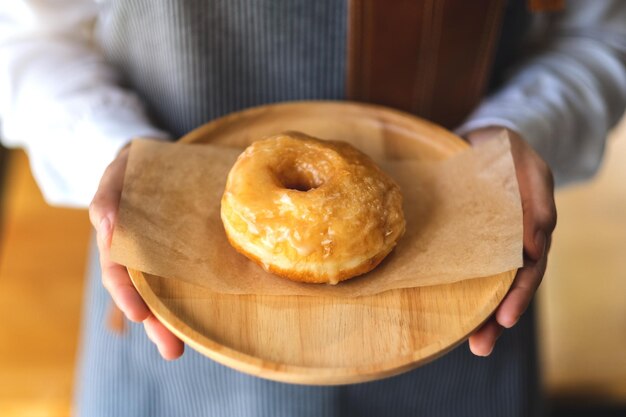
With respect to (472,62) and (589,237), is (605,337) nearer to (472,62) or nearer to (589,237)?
(589,237)

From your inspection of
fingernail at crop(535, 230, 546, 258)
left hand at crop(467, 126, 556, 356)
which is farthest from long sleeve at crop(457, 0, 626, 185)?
fingernail at crop(535, 230, 546, 258)

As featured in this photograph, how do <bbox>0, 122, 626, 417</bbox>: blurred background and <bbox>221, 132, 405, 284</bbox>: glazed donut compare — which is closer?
<bbox>221, 132, 405, 284</bbox>: glazed donut

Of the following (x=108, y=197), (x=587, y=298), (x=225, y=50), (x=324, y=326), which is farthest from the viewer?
(x=587, y=298)

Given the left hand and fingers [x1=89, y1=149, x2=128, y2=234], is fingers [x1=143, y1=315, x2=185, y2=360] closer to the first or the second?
fingers [x1=89, y1=149, x2=128, y2=234]

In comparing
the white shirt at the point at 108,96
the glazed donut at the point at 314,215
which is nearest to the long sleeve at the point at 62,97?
the white shirt at the point at 108,96

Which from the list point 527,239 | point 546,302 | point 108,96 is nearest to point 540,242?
point 527,239

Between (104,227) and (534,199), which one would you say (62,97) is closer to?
(104,227)

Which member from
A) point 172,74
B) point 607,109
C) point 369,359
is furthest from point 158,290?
point 607,109
